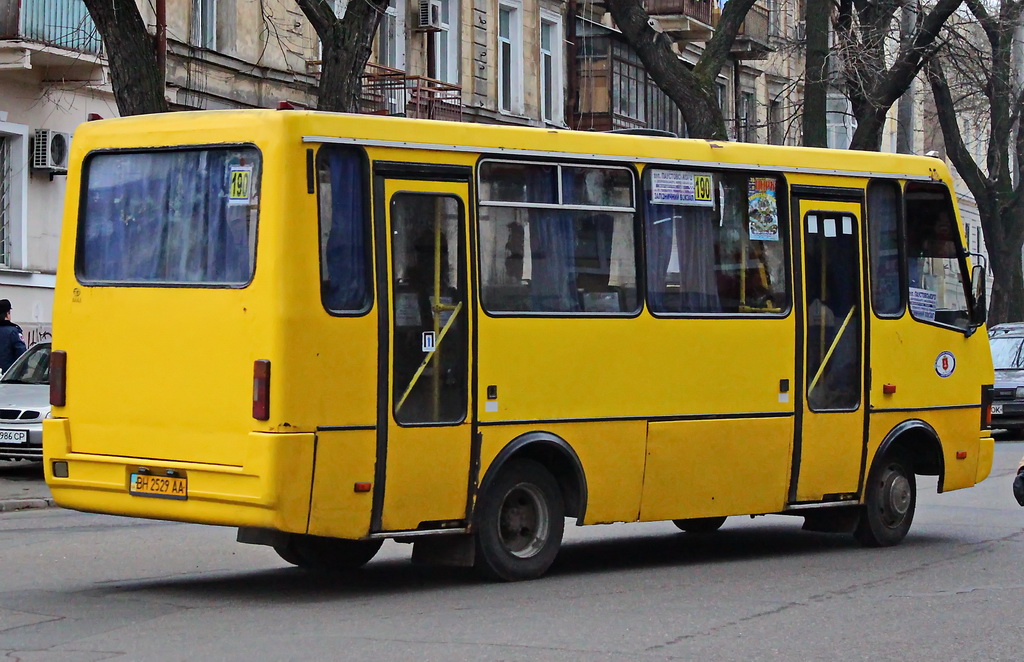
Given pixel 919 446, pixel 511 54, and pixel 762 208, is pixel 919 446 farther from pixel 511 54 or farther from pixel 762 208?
pixel 511 54

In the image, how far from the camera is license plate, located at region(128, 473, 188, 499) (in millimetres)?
9516

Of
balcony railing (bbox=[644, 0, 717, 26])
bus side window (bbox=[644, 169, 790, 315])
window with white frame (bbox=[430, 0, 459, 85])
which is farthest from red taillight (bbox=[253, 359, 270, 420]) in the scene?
balcony railing (bbox=[644, 0, 717, 26])

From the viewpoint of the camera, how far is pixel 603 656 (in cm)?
781

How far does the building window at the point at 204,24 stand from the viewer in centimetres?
2691

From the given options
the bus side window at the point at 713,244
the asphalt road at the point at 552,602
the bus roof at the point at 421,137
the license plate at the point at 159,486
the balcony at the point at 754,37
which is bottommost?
the asphalt road at the point at 552,602

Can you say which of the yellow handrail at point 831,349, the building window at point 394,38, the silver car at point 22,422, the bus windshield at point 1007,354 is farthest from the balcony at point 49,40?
the bus windshield at point 1007,354

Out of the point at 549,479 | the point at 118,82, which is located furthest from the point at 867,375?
the point at 118,82

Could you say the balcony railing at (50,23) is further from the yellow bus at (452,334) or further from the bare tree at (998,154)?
the bare tree at (998,154)

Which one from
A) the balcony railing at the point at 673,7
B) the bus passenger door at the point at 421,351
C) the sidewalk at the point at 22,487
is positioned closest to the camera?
the bus passenger door at the point at 421,351

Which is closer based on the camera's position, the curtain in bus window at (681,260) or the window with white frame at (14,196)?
the curtain in bus window at (681,260)

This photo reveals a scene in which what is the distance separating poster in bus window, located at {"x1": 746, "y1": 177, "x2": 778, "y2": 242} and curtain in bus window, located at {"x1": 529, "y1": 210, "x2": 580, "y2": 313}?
1.69m

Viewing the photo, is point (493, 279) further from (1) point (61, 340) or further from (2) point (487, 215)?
(1) point (61, 340)

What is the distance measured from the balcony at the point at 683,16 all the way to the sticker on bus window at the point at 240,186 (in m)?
31.9

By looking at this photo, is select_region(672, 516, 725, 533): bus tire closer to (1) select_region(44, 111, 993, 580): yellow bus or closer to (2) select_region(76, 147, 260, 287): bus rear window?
(1) select_region(44, 111, 993, 580): yellow bus
